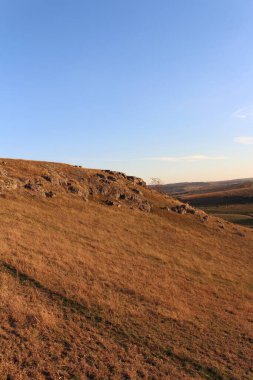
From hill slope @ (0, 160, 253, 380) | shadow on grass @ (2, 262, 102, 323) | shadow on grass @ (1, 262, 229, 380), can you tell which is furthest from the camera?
shadow on grass @ (2, 262, 102, 323)

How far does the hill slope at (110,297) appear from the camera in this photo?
1163 cm

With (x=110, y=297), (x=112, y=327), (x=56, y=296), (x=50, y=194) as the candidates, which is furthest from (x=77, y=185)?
(x=112, y=327)

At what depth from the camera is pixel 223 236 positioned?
161 feet

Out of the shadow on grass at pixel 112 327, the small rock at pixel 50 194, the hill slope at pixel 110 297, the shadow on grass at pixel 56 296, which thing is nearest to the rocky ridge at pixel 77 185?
the small rock at pixel 50 194

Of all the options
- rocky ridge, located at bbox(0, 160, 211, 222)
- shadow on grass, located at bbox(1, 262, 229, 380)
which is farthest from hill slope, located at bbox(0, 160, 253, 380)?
rocky ridge, located at bbox(0, 160, 211, 222)

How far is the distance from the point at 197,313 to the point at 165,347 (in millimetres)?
5554

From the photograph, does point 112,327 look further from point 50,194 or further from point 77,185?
point 77,185

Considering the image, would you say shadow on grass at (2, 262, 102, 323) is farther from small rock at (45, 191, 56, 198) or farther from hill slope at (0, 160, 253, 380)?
small rock at (45, 191, 56, 198)

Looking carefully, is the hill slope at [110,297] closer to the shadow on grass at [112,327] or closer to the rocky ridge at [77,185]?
the shadow on grass at [112,327]

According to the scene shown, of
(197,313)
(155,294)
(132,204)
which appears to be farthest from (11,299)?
(132,204)

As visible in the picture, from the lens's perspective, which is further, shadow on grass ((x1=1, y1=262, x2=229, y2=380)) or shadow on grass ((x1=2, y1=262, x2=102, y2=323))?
shadow on grass ((x1=2, y1=262, x2=102, y2=323))

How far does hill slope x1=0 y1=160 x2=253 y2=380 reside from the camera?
1163 centimetres

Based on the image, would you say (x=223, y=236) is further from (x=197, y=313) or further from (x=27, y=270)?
(x=27, y=270)

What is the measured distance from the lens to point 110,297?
17.2m
